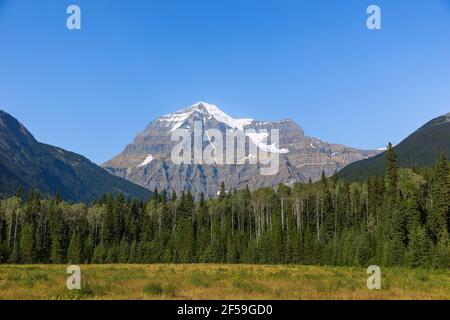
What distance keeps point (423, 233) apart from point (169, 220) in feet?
270

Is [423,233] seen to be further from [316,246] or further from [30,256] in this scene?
[30,256]

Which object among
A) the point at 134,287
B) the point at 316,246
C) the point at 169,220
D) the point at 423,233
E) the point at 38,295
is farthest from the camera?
the point at 169,220

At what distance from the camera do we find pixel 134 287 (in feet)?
101

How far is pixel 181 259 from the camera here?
109 m

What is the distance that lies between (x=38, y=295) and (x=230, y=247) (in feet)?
271

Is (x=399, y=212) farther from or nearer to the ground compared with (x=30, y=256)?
farther from the ground

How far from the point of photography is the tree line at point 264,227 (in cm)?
7788

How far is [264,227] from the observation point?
13275cm

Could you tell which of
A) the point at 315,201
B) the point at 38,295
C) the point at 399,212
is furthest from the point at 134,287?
the point at 315,201

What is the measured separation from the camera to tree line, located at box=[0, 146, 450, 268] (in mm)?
77875
